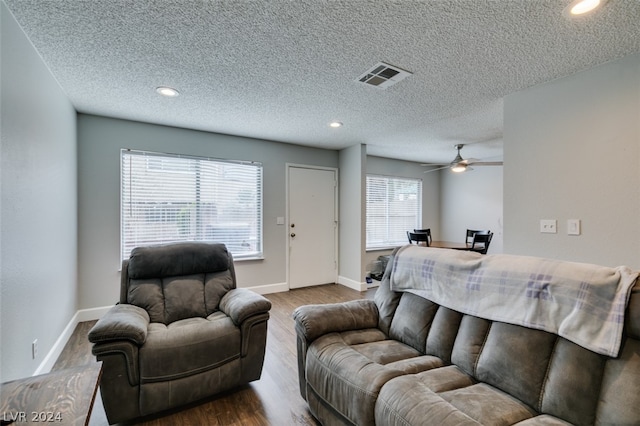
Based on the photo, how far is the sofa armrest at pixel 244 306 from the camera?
204 cm

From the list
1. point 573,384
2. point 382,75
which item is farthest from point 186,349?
point 382,75

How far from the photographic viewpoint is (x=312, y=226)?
501 cm

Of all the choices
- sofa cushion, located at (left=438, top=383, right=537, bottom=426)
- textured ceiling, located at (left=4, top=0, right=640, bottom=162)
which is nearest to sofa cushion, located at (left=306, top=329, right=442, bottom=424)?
sofa cushion, located at (left=438, top=383, right=537, bottom=426)

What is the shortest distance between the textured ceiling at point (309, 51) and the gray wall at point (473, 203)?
Result: 111 inches

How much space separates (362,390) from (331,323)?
0.57m

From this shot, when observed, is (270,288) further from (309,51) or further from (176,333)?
(309,51)

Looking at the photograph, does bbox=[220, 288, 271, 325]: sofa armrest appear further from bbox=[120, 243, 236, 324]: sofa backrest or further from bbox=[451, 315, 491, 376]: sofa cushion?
bbox=[451, 315, 491, 376]: sofa cushion

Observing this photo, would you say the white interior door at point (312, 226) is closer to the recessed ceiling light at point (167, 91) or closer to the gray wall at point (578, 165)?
the recessed ceiling light at point (167, 91)

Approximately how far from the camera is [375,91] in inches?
108

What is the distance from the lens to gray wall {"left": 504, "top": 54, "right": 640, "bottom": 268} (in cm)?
211

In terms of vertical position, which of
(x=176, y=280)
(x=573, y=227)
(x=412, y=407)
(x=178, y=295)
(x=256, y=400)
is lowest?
(x=256, y=400)

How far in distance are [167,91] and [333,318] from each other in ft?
8.39

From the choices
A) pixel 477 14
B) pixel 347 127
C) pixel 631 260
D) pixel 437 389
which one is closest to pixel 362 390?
pixel 437 389

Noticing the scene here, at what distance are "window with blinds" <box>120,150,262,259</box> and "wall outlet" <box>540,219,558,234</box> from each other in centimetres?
353
